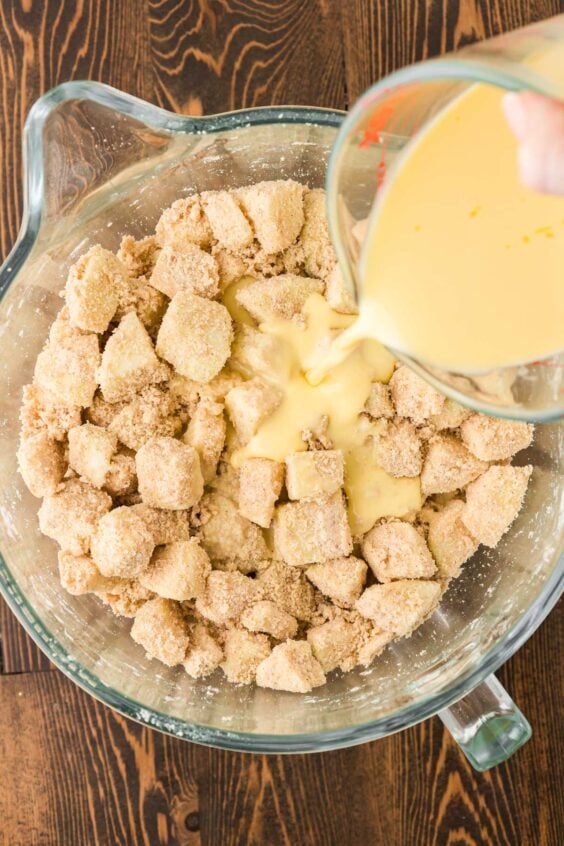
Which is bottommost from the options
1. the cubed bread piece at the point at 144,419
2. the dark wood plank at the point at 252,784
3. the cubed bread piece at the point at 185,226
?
the dark wood plank at the point at 252,784

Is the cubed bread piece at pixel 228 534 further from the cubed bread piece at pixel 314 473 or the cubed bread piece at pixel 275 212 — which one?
the cubed bread piece at pixel 275 212

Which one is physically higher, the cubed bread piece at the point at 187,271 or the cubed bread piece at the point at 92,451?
the cubed bread piece at the point at 187,271

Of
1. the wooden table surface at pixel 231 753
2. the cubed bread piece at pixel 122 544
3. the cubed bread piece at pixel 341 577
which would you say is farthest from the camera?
the wooden table surface at pixel 231 753

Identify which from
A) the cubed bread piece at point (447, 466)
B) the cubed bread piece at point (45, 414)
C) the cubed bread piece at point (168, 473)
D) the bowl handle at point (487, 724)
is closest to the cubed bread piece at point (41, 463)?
the cubed bread piece at point (45, 414)

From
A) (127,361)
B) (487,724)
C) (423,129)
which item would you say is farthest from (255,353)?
(487,724)

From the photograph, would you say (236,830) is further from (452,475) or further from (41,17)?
(41,17)
